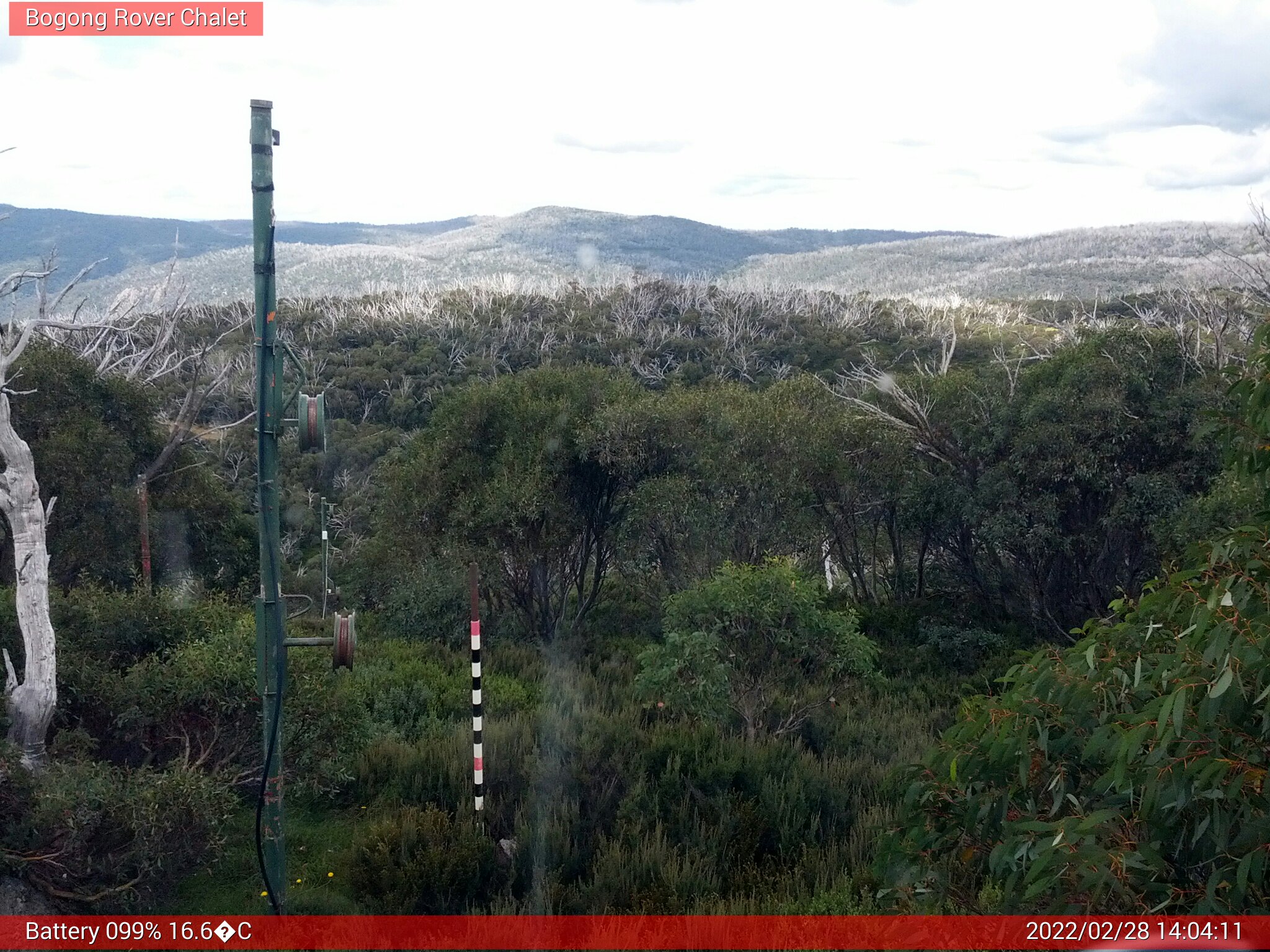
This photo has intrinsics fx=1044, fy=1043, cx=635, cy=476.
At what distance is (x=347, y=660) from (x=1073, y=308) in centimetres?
4922

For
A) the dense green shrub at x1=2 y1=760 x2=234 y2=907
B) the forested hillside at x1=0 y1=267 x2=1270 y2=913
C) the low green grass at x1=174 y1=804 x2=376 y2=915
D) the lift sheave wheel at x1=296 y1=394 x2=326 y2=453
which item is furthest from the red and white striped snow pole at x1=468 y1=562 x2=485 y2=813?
the lift sheave wheel at x1=296 y1=394 x2=326 y2=453

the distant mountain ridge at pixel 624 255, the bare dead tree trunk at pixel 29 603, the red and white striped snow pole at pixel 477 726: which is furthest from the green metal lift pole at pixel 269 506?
the distant mountain ridge at pixel 624 255

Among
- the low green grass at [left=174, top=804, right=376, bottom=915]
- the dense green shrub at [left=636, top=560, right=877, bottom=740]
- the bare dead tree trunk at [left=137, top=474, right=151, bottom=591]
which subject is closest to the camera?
the low green grass at [left=174, top=804, right=376, bottom=915]

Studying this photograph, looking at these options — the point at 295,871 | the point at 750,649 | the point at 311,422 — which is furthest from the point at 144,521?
the point at 311,422

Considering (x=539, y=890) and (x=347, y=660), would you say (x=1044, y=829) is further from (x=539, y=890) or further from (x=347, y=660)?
(x=539, y=890)

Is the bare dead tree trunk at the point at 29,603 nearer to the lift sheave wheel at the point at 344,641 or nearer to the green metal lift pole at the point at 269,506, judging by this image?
the green metal lift pole at the point at 269,506

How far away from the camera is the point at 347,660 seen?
238 inches

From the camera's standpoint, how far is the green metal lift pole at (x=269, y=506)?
6008 millimetres

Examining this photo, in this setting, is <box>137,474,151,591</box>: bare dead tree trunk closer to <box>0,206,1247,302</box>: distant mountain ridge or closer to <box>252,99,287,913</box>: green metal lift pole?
<box>252,99,287,913</box>: green metal lift pole

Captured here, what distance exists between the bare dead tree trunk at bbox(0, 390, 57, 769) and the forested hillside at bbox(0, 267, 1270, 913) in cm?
40

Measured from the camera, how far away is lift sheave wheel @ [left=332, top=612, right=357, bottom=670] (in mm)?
5988

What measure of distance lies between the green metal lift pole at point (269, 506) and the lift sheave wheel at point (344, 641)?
397 mm

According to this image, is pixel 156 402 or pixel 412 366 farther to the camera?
pixel 412 366

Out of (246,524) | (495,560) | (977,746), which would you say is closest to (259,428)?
(977,746)
